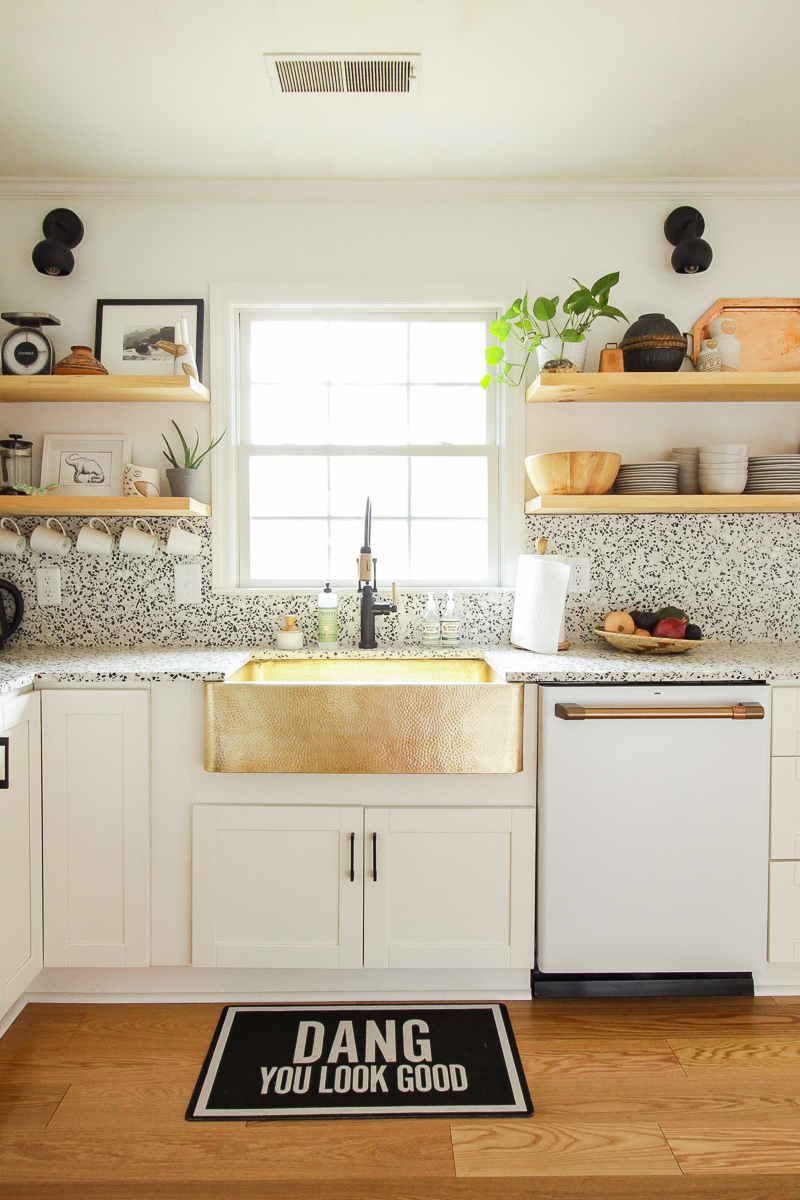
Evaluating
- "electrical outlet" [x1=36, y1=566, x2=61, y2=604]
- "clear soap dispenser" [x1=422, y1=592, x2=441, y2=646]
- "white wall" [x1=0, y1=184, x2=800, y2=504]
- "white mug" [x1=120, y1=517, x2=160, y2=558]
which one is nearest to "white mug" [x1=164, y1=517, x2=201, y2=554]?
"white mug" [x1=120, y1=517, x2=160, y2=558]

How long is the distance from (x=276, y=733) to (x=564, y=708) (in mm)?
772

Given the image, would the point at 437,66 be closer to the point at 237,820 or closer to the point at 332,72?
the point at 332,72

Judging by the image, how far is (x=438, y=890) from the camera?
1889mm

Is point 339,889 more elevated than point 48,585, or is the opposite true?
point 48,585

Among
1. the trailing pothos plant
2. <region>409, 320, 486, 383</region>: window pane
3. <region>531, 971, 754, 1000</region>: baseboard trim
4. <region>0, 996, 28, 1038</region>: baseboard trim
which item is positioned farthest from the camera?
<region>409, 320, 486, 383</region>: window pane

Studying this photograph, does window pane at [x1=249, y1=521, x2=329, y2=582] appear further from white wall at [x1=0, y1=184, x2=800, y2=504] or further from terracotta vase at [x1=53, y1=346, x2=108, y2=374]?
terracotta vase at [x1=53, y1=346, x2=108, y2=374]

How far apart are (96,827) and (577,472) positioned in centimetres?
178

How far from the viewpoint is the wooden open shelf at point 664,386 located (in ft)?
7.33

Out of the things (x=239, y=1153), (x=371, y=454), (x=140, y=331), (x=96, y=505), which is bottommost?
(x=239, y=1153)

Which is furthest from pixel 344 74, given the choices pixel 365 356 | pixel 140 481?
pixel 140 481

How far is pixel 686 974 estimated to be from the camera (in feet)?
6.37

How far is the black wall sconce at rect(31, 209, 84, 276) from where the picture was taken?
2.40 m

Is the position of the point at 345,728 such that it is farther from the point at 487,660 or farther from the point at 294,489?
the point at 294,489

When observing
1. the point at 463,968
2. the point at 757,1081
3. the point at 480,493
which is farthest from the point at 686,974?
the point at 480,493
